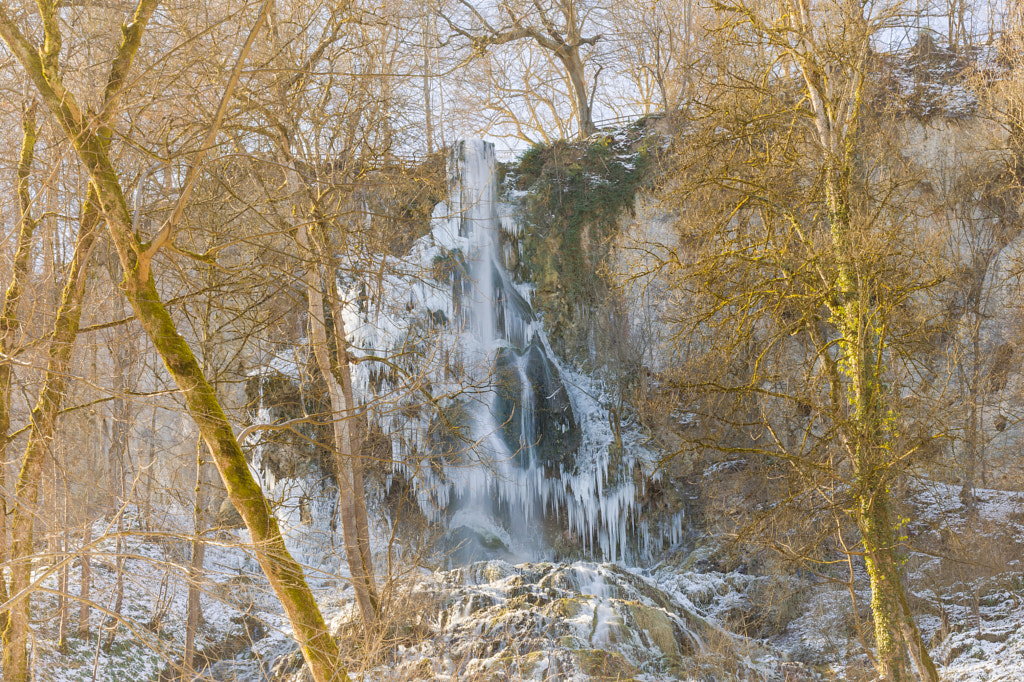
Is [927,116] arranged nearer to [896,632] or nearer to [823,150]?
[823,150]

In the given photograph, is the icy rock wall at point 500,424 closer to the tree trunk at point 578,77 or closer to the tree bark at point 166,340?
the tree trunk at point 578,77

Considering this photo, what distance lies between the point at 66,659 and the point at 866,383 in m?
10.5

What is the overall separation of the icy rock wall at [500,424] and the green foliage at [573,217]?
0.63m

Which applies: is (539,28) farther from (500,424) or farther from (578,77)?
(500,424)

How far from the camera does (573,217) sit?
17.0 m

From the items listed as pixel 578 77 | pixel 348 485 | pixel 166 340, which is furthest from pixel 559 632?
pixel 578 77

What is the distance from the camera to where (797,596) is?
Answer: 1175 centimetres

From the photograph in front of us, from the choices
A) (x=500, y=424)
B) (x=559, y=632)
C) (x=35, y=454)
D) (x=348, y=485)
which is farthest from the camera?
(x=500, y=424)

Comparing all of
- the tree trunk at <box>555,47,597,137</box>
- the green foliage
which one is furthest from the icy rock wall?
the tree trunk at <box>555,47,597,137</box>

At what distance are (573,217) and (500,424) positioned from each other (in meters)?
5.34

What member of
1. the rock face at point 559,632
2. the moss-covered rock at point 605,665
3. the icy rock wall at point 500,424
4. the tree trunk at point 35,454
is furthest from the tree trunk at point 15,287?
the icy rock wall at point 500,424

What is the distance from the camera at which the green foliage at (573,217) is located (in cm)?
1642

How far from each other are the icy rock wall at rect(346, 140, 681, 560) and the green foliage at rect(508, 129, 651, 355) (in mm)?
629

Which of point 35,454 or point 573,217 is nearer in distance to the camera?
point 35,454
